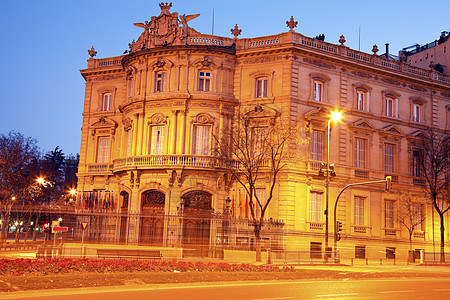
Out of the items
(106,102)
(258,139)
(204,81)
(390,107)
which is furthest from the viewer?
(106,102)

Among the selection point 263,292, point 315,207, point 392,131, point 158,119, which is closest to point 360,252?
point 315,207

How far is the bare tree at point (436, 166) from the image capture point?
4766 centimetres

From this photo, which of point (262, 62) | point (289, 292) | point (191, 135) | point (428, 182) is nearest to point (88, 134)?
point (191, 135)

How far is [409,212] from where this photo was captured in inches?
1850

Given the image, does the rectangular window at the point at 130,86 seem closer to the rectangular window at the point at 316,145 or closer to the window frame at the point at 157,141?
the window frame at the point at 157,141

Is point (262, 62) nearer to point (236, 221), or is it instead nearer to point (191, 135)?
point (191, 135)

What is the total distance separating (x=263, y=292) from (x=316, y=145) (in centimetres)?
2796

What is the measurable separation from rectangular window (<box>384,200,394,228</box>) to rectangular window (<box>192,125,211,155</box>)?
1632 centimetres

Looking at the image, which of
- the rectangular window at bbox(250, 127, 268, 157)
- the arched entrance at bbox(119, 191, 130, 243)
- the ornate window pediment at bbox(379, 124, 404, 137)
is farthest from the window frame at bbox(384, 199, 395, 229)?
the arched entrance at bbox(119, 191, 130, 243)

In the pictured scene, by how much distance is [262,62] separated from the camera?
152 ft

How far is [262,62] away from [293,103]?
462 centimetres

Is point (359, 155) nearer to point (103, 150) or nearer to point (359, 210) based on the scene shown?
point (359, 210)

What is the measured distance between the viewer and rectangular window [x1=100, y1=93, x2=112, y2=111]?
176ft

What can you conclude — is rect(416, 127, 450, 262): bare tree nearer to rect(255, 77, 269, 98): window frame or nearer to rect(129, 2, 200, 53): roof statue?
rect(255, 77, 269, 98): window frame
